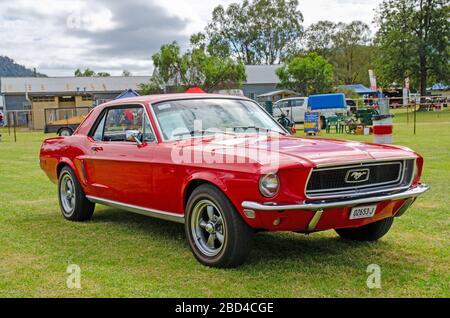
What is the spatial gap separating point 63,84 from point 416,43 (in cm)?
3448

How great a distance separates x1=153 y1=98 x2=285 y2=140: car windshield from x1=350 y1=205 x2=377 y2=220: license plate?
5.41 feet

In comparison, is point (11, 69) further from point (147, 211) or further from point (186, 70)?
point (147, 211)

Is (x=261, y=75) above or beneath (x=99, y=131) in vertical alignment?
above

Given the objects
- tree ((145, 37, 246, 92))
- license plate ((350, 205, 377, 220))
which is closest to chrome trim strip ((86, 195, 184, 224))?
license plate ((350, 205, 377, 220))

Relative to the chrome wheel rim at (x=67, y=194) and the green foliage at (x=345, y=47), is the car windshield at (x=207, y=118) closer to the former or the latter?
the chrome wheel rim at (x=67, y=194)

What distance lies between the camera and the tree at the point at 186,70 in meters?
46.5

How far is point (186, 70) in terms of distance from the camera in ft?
153

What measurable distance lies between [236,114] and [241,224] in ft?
5.91

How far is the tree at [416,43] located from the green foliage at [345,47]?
62.8 feet

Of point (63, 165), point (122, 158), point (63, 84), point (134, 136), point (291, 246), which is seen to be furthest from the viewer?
point (63, 84)

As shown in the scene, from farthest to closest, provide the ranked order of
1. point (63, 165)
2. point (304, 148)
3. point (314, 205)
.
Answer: point (63, 165) < point (304, 148) < point (314, 205)

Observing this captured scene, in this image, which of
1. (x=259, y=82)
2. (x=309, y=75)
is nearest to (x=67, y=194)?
(x=309, y=75)

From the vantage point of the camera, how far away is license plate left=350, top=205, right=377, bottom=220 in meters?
4.52
